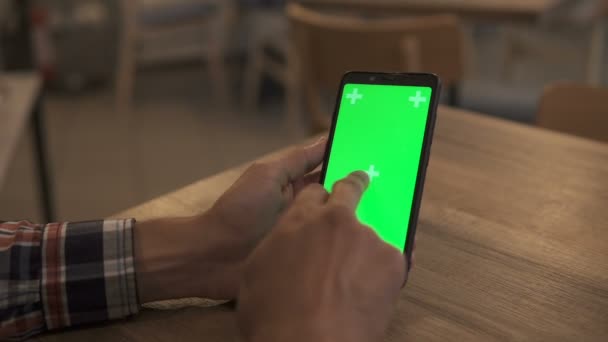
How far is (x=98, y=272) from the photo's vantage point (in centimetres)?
61

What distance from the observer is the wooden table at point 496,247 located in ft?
1.85

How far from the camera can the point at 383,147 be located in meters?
0.64

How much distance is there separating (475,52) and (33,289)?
4.33 metres

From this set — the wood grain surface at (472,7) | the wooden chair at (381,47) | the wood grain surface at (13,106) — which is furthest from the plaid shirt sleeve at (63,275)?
the wood grain surface at (472,7)

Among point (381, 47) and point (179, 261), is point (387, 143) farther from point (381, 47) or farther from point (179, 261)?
point (381, 47)

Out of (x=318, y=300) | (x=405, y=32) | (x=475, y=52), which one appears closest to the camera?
(x=318, y=300)

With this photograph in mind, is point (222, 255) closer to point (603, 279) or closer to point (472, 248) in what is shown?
point (472, 248)

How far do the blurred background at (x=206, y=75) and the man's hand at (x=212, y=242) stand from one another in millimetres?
750

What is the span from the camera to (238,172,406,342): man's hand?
0.45 m

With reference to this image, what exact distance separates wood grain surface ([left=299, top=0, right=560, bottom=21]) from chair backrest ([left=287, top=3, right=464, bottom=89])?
1.55 feet

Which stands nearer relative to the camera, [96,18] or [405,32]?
[405,32]

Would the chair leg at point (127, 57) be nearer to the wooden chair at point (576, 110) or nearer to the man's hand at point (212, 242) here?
the wooden chair at point (576, 110)

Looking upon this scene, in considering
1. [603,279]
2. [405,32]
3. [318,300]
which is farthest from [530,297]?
[405,32]

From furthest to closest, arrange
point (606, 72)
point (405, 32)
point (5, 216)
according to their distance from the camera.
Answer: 1. point (606, 72)
2. point (5, 216)
3. point (405, 32)
